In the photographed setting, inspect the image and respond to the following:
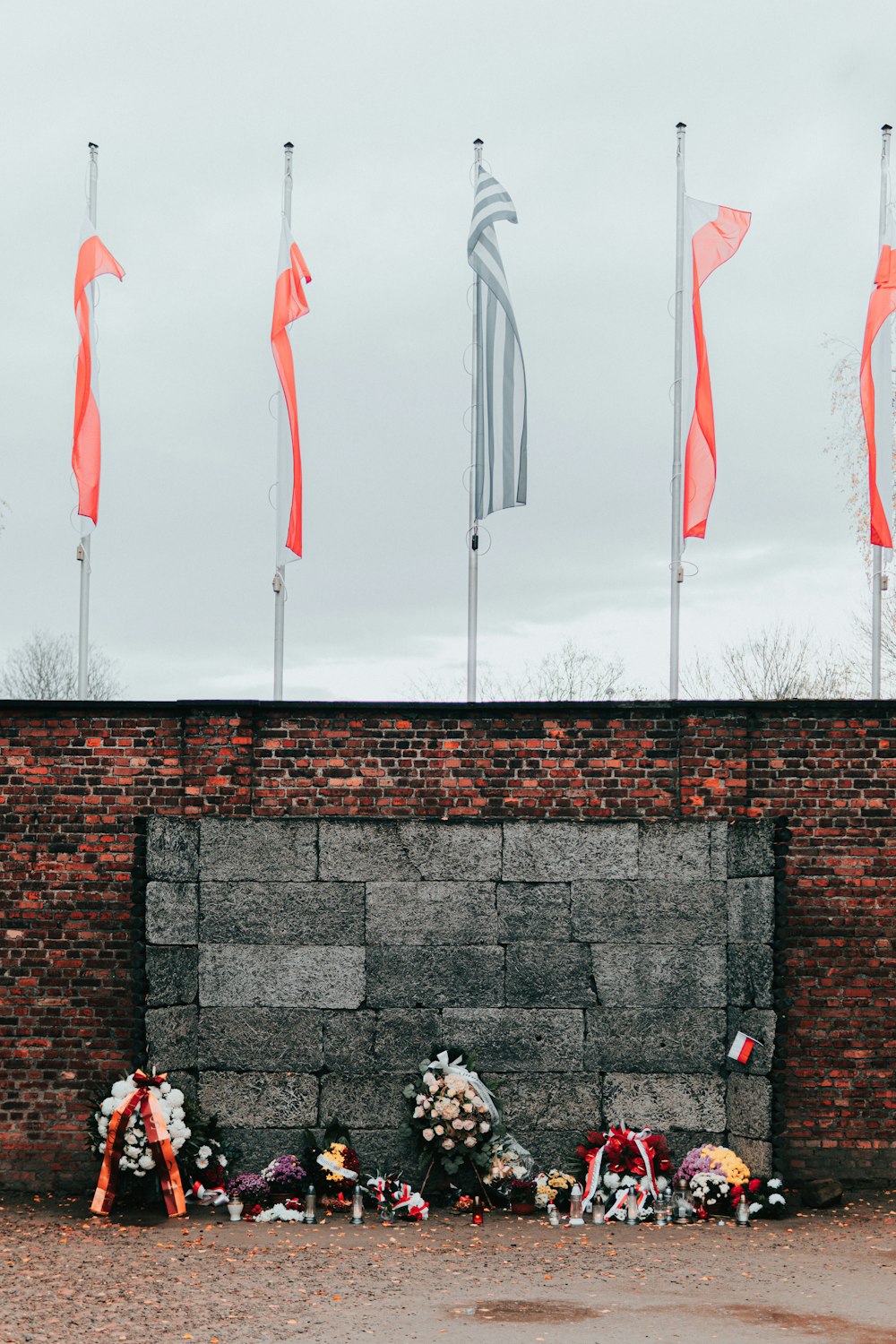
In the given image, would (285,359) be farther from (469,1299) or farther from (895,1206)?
(895,1206)

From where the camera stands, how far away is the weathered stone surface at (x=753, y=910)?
33.4ft

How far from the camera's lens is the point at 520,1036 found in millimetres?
10211

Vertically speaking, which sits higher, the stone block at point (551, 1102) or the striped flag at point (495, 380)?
the striped flag at point (495, 380)

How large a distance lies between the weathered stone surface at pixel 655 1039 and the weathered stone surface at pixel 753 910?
61cm

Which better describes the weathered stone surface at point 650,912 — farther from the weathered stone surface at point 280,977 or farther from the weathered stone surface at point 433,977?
the weathered stone surface at point 280,977

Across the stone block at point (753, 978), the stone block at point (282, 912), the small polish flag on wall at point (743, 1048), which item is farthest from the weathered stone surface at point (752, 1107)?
the stone block at point (282, 912)

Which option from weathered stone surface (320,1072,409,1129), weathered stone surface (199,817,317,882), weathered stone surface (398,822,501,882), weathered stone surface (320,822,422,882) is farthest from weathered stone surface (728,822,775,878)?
weathered stone surface (199,817,317,882)

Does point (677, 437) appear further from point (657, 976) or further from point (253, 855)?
point (253, 855)

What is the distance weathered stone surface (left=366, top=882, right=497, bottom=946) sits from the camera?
10.3m

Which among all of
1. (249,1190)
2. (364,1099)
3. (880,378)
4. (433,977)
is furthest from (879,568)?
(249,1190)

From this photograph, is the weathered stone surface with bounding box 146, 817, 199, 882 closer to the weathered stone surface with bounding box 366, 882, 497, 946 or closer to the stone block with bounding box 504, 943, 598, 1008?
the weathered stone surface with bounding box 366, 882, 497, 946

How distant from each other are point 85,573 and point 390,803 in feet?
11.0

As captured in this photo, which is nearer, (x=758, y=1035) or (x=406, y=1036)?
(x=758, y=1035)

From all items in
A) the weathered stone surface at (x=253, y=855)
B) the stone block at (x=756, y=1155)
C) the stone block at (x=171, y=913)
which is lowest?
the stone block at (x=756, y=1155)
